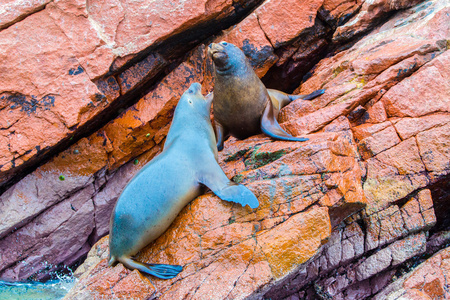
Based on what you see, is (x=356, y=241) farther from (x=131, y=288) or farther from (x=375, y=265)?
(x=131, y=288)

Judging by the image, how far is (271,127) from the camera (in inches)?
173

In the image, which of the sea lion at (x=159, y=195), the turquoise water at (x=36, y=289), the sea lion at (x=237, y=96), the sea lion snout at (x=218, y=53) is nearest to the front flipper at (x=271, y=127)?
the sea lion at (x=237, y=96)

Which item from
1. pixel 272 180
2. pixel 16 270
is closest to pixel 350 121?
pixel 272 180

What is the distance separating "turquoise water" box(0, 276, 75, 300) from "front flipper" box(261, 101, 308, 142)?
360 cm

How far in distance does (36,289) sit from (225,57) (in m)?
4.63

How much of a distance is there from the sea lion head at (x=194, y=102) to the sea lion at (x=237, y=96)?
0.36m

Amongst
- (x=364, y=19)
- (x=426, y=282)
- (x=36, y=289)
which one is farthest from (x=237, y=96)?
(x=36, y=289)

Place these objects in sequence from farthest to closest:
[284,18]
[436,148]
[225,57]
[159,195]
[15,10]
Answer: [284,18], [15,10], [225,57], [436,148], [159,195]

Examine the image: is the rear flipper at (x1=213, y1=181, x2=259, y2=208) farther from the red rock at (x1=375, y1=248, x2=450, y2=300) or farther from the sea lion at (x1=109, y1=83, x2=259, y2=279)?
the red rock at (x1=375, y1=248, x2=450, y2=300)

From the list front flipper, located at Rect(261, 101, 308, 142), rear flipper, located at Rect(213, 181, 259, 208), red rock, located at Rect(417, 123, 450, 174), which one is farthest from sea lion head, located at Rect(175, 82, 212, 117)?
red rock, located at Rect(417, 123, 450, 174)

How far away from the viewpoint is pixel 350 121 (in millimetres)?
4449

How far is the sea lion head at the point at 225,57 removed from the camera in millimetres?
4461

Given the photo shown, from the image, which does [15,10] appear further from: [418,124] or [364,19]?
[364,19]

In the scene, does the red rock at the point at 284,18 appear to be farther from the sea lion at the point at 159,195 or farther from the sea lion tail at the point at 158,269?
the sea lion tail at the point at 158,269
